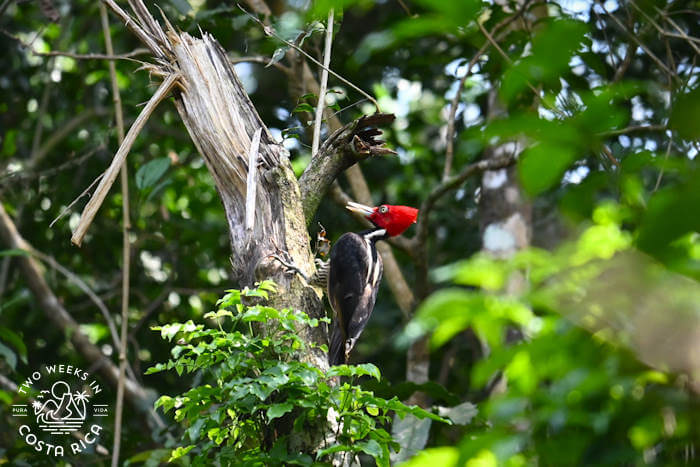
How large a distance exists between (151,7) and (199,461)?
10.5 feet

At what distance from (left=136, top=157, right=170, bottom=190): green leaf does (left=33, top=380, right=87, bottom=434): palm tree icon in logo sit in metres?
1.43

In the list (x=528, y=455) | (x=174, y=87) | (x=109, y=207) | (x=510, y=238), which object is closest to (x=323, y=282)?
(x=174, y=87)

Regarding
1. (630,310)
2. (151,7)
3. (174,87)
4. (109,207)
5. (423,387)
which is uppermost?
(151,7)

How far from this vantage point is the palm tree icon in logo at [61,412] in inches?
181

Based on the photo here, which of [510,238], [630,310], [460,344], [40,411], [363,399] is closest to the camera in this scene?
[630,310]

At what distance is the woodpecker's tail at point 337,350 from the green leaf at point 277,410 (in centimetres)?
110

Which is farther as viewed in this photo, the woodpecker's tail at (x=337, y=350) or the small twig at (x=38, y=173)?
the small twig at (x=38, y=173)

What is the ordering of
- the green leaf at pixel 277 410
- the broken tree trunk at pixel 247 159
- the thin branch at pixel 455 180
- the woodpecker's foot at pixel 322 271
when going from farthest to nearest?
the thin branch at pixel 455 180 < the woodpecker's foot at pixel 322 271 < the broken tree trunk at pixel 247 159 < the green leaf at pixel 277 410

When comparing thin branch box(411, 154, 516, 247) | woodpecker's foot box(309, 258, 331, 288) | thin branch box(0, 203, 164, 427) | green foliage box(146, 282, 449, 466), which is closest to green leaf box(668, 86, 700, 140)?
green foliage box(146, 282, 449, 466)

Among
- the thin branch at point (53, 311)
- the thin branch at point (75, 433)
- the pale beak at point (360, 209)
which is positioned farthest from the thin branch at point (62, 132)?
the pale beak at point (360, 209)

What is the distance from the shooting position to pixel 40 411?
456 centimetres

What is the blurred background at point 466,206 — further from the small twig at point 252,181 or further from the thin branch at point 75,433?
the small twig at point 252,181

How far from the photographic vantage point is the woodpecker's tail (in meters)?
3.52

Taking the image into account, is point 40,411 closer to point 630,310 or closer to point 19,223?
point 19,223
